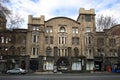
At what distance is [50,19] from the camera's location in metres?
67.6

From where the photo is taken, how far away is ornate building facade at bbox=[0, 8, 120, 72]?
6494 centimetres

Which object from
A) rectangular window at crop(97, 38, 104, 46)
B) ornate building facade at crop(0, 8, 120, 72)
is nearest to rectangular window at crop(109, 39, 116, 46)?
ornate building facade at crop(0, 8, 120, 72)

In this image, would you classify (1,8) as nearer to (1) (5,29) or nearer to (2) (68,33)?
(1) (5,29)

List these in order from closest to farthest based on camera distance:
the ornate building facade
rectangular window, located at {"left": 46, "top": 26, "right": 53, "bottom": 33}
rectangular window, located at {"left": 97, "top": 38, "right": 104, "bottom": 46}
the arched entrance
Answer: the ornate building facade < the arched entrance < rectangular window, located at {"left": 46, "top": 26, "right": 53, "bottom": 33} < rectangular window, located at {"left": 97, "top": 38, "right": 104, "bottom": 46}

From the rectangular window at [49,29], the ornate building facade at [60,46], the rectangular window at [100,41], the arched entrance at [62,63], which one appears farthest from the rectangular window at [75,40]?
the rectangular window at [49,29]

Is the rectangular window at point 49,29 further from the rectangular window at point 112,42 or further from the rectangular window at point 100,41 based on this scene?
the rectangular window at point 112,42

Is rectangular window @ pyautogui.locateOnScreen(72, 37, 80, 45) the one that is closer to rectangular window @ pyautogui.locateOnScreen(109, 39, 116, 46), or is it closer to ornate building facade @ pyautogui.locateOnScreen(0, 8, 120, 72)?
ornate building facade @ pyautogui.locateOnScreen(0, 8, 120, 72)

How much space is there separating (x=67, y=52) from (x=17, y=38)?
15057mm

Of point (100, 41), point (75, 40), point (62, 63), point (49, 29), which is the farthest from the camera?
point (100, 41)

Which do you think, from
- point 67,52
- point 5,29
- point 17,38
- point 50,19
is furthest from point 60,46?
point 5,29

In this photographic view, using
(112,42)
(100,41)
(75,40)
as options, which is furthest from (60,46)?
(112,42)

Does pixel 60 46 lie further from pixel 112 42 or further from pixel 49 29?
pixel 112 42

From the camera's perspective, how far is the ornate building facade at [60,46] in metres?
64.9

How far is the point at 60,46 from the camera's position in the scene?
2633 inches
